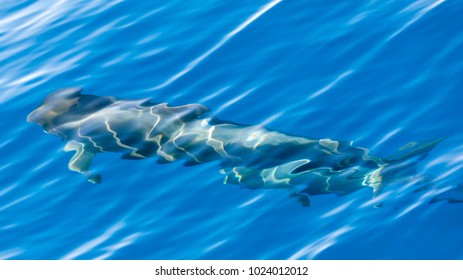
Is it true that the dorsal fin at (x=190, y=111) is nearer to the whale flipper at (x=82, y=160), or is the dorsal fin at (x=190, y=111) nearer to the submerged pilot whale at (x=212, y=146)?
the submerged pilot whale at (x=212, y=146)

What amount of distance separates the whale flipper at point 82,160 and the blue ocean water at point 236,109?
0.10 metres

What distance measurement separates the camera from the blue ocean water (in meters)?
8.92

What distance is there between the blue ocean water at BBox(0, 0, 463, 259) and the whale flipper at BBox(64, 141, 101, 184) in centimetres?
10

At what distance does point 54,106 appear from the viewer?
11.5 m

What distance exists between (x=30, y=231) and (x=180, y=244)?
1.80m

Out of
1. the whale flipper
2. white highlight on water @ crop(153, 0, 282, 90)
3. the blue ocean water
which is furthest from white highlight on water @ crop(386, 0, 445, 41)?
the whale flipper

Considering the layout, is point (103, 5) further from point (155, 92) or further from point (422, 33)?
point (422, 33)

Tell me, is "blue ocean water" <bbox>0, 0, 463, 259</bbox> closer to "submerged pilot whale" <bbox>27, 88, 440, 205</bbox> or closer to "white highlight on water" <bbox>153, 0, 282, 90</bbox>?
"white highlight on water" <bbox>153, 0, 282, 90</bbox>

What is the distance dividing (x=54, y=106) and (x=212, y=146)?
2.52 meters

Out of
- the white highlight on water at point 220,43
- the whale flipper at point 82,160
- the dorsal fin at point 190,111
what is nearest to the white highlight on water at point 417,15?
the white highlight on water at point 220,43

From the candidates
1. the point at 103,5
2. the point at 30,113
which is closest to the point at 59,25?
the point at 103,5

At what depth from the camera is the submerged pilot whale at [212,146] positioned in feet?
31.3

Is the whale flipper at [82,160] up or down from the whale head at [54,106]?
down

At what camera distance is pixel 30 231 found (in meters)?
9.67
